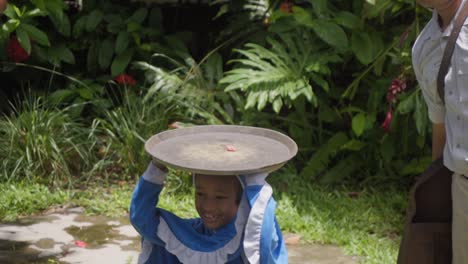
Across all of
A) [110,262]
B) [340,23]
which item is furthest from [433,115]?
[340,23]

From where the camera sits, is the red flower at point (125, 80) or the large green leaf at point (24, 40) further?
the red flower at point (125, 80)

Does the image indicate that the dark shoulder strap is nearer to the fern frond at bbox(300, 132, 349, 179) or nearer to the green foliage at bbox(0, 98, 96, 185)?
the fern frond at bbox(300, 132, 349, 179)

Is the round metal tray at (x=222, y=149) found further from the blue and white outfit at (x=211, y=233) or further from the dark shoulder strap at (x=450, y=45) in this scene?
the dark shoulder strap at (x=450, y=45)

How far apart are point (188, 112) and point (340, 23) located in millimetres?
1358

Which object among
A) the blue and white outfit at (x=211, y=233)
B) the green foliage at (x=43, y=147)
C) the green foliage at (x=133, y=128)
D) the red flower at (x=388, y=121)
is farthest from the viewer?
the green foliage at (x=133, y=128)

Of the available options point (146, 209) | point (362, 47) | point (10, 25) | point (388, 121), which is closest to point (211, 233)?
point (146, 209)

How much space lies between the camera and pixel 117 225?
570cm

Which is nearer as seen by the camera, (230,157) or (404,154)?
(230,157)

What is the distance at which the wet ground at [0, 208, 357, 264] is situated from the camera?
508 centimetres

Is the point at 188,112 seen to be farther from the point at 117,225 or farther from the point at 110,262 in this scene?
the point at 110,262

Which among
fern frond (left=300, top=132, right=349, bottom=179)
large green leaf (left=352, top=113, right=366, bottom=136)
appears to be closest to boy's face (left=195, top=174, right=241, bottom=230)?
large green leaf (left=352, top=113, right=366, bottom=136)

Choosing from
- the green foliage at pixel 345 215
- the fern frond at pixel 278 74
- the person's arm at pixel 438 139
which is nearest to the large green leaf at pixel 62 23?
the fern frond at pixel 278 74

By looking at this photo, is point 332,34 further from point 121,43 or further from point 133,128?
point 121,43

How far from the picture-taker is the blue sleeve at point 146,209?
11.7ft
